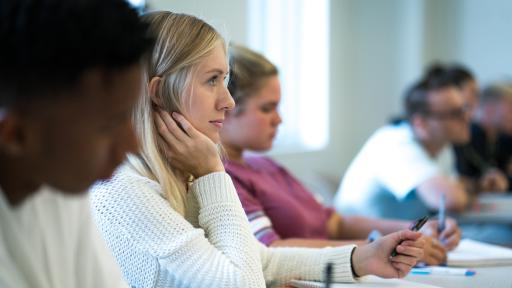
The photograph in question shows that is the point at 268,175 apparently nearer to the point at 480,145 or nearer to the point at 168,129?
the point at 168,129

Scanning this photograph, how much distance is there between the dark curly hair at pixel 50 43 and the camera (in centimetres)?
67

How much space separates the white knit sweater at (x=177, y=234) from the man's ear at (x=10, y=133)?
472 mm

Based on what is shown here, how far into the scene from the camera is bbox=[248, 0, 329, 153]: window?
3822mm

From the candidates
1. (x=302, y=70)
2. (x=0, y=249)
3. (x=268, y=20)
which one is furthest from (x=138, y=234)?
(x=302, y=70)

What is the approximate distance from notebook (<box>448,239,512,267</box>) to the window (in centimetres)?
211

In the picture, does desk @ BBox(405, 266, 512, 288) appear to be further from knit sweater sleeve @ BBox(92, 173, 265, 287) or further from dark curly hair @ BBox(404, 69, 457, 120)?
dark curly hair @ BBox(404, 69, 457, 120)

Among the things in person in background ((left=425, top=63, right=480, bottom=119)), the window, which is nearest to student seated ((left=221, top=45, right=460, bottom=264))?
person in background ((left=425, top=63, right=480, bottom=119))

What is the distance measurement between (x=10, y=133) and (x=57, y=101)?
0.06m

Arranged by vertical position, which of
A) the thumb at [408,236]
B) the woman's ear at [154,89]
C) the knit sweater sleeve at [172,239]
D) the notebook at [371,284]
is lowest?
the notebook at [371,284]

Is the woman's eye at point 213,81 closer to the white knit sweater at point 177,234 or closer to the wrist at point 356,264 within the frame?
the white knit sweater at point 177,234

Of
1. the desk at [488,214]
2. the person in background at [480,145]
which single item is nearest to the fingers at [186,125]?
the desk at [488,214]

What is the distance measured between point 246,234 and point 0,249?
54 centimetres

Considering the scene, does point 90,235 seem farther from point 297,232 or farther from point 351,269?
point 297,232

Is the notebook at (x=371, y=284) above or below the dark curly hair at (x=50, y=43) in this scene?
below
